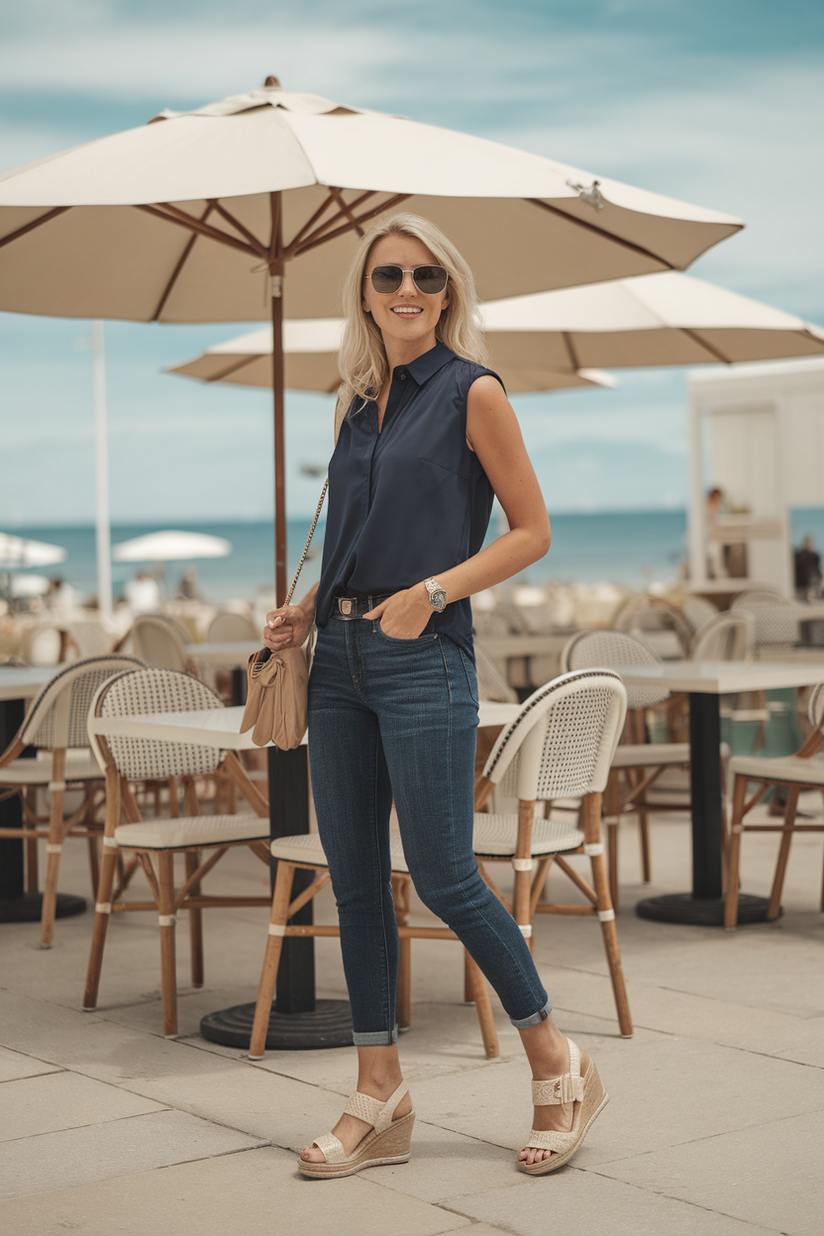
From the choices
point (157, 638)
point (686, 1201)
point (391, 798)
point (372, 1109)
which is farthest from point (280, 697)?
point (157, 638)

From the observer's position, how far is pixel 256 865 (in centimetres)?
692

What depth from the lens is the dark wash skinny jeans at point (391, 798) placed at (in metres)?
2.89

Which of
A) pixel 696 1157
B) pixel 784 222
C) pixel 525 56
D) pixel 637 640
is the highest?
pixel 525 56

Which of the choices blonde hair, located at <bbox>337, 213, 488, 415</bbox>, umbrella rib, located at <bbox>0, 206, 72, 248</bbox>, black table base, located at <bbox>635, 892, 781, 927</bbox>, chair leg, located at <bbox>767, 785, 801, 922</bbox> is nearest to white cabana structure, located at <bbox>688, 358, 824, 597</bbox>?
black table base, located at <bbox>635, 892, 781, 927</bbox>

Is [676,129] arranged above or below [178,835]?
above

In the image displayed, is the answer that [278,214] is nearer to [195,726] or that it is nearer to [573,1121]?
[195,726]

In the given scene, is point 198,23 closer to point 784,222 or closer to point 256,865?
point 784,222

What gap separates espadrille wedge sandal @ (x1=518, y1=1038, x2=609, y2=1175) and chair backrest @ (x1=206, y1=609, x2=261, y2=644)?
6017 mm

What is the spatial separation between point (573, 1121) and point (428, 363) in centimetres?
151

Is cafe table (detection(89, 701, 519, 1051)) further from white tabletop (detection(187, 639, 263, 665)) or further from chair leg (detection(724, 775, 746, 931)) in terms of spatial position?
white tabletop (detection(187, 639, 263, 665))

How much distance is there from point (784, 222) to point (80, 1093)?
46964 mm

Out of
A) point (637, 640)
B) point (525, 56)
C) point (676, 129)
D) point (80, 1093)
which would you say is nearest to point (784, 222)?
point (676, 129)

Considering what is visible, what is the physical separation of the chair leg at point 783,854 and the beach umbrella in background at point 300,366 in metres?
3.09

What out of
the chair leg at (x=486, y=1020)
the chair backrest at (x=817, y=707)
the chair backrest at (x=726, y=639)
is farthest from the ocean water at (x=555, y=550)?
the chair leg at (x=486, y=1020)
